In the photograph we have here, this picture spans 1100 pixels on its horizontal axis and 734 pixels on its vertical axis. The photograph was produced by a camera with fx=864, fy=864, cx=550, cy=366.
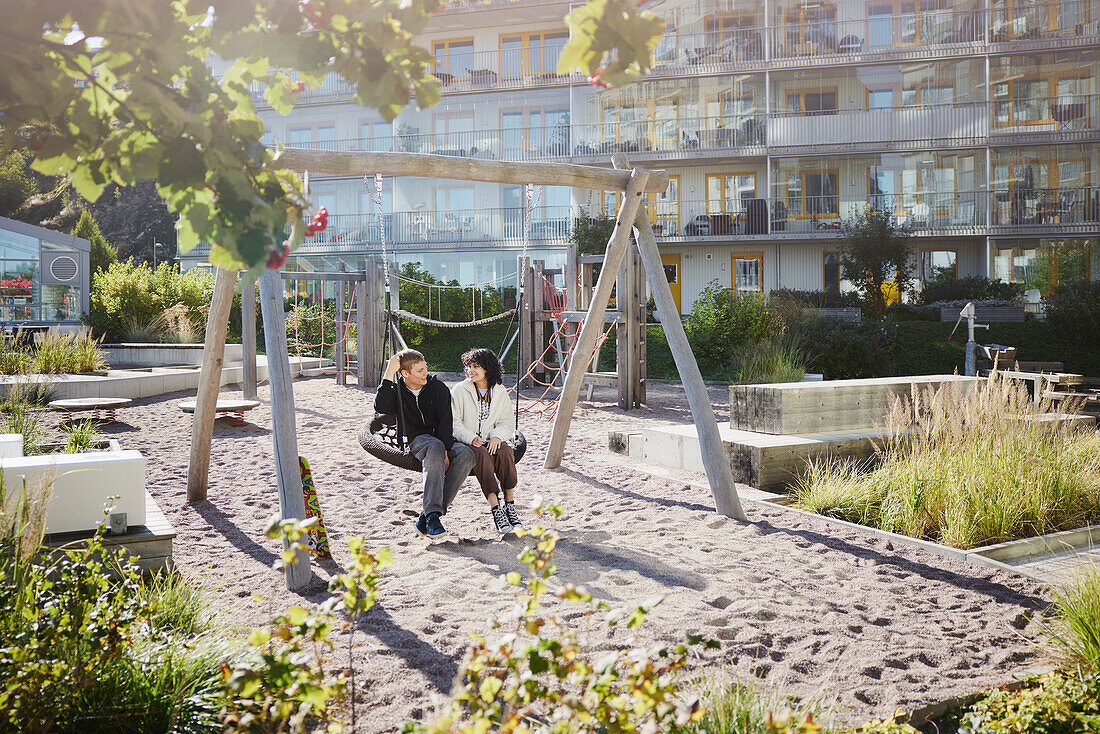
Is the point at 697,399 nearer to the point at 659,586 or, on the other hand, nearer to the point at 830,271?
the point at 659,586

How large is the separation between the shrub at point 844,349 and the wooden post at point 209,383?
1242 cm

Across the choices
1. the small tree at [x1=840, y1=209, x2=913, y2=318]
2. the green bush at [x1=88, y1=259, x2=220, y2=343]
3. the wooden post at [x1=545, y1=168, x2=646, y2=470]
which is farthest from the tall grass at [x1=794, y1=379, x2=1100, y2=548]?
the small tree at [x1=840, y1=209, x2=913, y2=318]

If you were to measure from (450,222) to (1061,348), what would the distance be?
17803 millimetres

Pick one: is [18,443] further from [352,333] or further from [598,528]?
[352,333]

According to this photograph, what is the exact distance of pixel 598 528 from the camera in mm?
5367

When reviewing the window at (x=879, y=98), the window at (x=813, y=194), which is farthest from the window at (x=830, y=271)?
the window at (x=879, y=98)

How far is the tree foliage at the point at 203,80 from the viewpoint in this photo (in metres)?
1.68

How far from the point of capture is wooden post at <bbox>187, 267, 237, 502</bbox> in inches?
220

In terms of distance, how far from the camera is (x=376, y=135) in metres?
29.4

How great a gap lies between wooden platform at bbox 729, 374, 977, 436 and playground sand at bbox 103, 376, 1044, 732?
1.07 meters

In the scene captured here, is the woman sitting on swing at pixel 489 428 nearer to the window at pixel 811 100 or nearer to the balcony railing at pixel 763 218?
the balcony railing at pixel 763 218

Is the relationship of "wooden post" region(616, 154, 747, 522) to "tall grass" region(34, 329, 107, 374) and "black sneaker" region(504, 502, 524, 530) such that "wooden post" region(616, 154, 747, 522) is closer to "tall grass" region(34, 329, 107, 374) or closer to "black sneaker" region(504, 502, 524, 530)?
"black sneaker" region(504, 502, 524, 530)

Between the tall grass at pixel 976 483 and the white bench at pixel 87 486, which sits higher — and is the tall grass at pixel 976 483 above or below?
below

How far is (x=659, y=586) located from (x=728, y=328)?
13.8 meters
